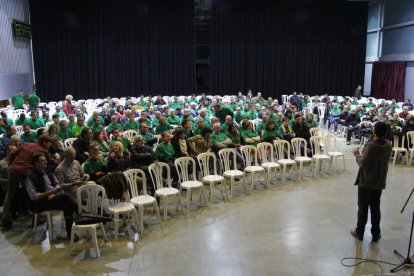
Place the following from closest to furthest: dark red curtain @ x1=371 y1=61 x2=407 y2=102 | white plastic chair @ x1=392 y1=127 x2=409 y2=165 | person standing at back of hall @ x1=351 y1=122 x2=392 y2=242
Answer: person standing at back of hall @ x1=351 y1=122 x2=392 y2=242 → white plastic chair @ x1=392 y1=127 x2=409 y2=165 → dark red curtain @ x1=371 y1=61 x2=407 y2=102

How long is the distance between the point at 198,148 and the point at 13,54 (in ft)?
33.1

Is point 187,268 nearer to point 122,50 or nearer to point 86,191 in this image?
point 86,191

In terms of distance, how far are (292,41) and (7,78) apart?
12784mm

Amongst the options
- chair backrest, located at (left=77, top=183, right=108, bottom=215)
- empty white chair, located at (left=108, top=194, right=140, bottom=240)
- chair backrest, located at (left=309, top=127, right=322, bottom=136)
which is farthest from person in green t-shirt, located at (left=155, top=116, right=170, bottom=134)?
chair backrest, located at (left=77, top=183, right=108, bottom=215)

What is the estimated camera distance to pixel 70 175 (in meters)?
5.16

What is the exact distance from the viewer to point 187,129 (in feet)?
26.4

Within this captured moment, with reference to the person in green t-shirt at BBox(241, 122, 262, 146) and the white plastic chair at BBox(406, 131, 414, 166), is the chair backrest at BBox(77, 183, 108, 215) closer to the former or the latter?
the person in green t-shirt at BBox(241, 122, 262, 146)

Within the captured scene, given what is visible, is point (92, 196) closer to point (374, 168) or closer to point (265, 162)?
point (374, 168)

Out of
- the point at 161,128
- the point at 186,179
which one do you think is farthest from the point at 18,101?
the point at 186,179

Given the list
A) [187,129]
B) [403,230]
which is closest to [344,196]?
[403,230]

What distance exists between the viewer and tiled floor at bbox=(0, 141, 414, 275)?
14.2 ft

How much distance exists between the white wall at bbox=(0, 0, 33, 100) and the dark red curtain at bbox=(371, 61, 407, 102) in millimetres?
15261

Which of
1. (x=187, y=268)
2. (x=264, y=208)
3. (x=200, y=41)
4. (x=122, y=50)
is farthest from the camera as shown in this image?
(x=200, y=41)

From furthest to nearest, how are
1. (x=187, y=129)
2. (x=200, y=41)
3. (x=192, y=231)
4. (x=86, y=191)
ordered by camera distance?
(x=200, y=41), (x=187, y=129), (x=192, y=231), (x=86, y=191)
